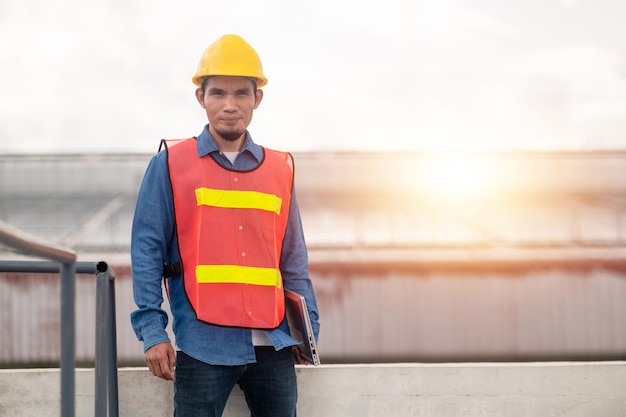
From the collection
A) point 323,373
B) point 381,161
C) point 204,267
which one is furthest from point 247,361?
point 381,161

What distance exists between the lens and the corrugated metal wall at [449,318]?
5.66m

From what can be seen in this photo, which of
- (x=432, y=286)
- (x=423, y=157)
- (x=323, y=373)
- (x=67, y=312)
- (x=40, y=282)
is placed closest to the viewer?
(x=67, y=312)

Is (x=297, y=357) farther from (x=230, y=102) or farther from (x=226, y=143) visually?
(x=230, y=102)

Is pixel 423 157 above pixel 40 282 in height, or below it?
above

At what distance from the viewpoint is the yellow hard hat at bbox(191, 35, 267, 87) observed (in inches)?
86.4

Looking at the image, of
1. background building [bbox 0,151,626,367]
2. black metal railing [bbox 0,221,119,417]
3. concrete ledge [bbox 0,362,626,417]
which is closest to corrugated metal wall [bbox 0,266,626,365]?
background building [bbox 0,151,626,367]

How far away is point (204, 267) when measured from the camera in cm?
214

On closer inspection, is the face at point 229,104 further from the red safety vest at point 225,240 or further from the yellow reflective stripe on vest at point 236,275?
the yellow reflective stripe on vest at point 236,275

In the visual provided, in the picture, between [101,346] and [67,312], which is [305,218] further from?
[67,312]

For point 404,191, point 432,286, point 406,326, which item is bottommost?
point 406,326

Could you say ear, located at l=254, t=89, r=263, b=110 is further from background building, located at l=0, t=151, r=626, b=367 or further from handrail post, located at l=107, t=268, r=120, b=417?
background building, located at l=0, t=151, r=626, b=367

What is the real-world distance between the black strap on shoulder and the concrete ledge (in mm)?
726

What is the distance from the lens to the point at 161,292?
84.9 inches

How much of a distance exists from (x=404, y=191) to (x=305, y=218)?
1.13 m
